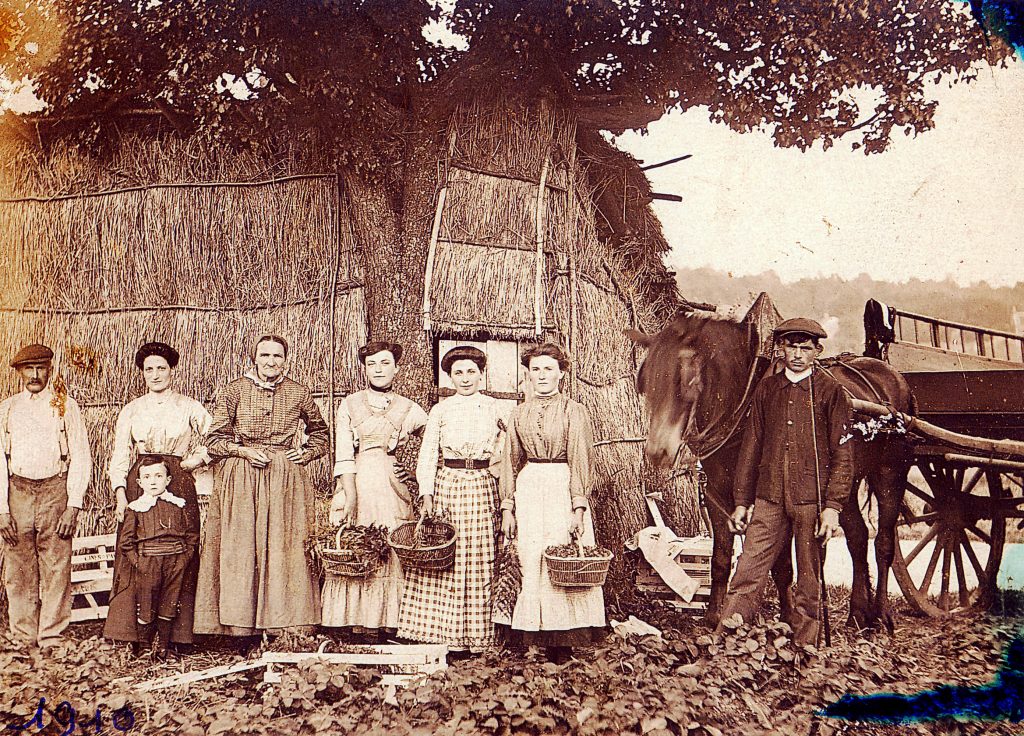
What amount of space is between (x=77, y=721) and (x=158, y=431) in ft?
5.61

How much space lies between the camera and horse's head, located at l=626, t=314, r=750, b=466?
16.4 feet

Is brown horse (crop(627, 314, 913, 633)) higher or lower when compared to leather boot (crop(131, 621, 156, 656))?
higher

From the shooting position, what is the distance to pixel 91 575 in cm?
536

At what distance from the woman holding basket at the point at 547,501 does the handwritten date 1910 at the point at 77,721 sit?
2202mm

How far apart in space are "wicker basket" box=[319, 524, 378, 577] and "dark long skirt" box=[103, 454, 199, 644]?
2.85ft

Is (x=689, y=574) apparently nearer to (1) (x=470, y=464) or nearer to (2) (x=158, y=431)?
(1) (x=470, y=464)

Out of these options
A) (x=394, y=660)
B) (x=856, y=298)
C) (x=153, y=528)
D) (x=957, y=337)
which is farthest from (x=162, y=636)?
(x=957, y=337)

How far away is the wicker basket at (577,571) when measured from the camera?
4.79 m

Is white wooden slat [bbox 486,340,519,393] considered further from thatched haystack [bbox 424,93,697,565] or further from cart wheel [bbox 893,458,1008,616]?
cart wheel [bbox 893,458,1008,616]

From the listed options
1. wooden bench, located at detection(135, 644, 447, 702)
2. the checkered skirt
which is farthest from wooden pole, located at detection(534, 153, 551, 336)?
wooden bench, located at detection(135, 644, 447, 702)

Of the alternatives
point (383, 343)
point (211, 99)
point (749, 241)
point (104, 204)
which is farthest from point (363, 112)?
point (749, 241)

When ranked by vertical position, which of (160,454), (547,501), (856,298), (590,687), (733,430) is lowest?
(590,687)

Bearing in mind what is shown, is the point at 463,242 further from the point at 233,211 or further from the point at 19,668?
the point at 19,668

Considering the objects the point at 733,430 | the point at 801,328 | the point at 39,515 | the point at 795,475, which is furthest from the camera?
the point at 39,515
